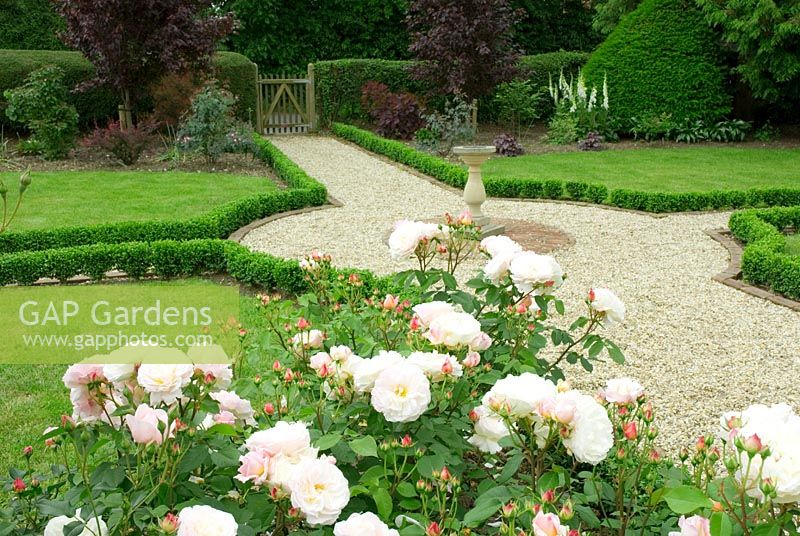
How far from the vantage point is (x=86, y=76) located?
1548 cm

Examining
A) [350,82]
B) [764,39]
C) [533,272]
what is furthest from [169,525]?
[350,82]

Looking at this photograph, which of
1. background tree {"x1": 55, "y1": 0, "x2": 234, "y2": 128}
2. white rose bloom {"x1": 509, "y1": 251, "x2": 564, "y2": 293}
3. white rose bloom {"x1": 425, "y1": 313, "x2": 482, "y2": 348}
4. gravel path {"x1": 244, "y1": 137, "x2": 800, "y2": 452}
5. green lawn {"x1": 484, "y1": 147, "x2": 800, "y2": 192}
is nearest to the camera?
white rose bloom {"x1": 425, "y1": 313, "x2": 482, "y2": 348}

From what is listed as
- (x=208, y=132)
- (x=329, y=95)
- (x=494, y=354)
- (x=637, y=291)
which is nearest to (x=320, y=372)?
(x=494, y=354)

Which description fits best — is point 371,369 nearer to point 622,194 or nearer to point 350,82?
point 622,194

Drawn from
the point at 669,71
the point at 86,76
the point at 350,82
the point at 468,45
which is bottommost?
the point at 669,71

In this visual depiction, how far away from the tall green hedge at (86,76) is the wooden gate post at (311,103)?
1.33 meters

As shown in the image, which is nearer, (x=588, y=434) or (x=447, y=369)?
(x=588, y=434)

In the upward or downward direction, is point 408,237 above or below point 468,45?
below

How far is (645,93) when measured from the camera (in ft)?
52.0

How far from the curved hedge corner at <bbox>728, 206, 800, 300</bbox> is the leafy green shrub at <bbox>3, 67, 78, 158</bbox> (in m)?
10.0

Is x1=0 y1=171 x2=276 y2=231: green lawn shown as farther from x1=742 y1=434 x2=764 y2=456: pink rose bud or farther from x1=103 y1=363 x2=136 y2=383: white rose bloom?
x1=742 y1=434 x2=764 y2=456: pink rose bud

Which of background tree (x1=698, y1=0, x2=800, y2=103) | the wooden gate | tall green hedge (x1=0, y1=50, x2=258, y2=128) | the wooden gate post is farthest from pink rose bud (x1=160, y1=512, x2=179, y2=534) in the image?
the wooden gate post

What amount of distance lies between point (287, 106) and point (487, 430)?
1697cm

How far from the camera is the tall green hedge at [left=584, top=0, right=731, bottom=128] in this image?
51.8 feet
